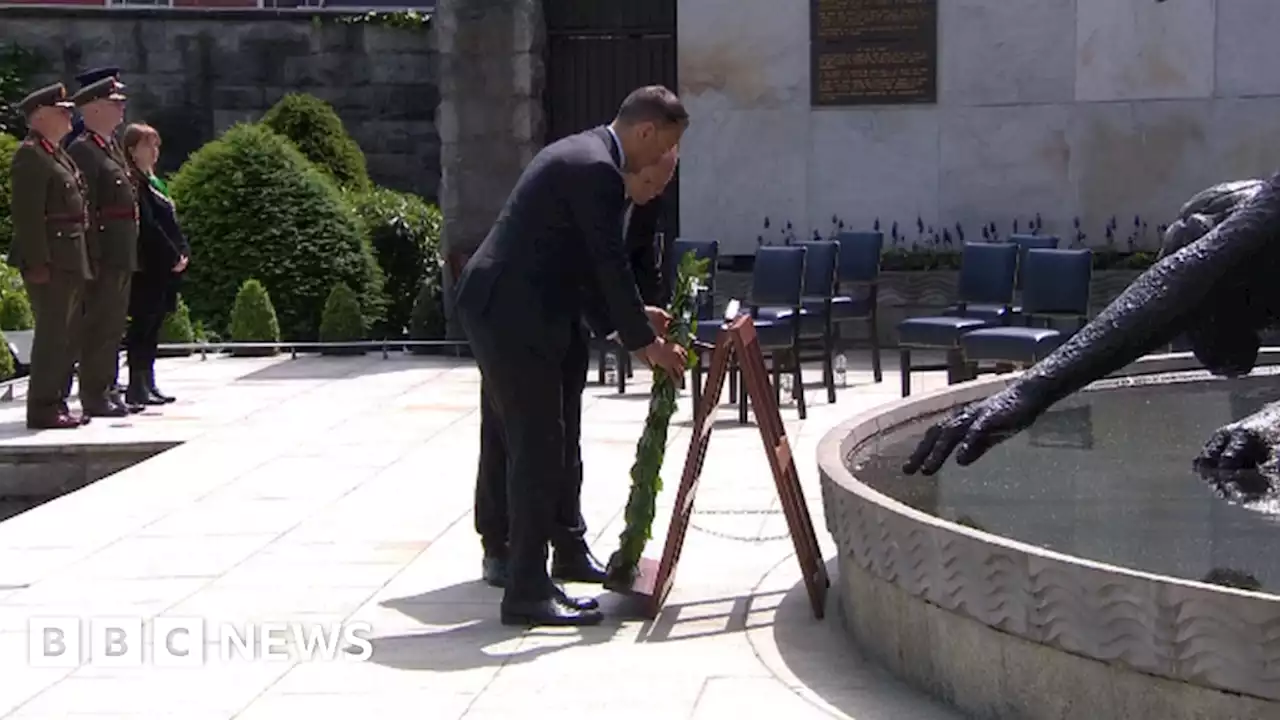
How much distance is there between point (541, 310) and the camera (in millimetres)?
5945

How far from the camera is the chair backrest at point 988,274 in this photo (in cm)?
1123

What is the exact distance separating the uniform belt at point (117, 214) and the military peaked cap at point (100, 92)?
0.63 meters

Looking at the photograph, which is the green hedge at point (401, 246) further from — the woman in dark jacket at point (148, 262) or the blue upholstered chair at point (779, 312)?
the blue upholstered chair at point (779, 312)

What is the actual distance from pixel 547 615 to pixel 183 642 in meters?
1.09

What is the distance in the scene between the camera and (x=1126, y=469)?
638cm

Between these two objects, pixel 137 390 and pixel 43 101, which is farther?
pixel 137 390

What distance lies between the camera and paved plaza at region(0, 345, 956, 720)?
17.0ft

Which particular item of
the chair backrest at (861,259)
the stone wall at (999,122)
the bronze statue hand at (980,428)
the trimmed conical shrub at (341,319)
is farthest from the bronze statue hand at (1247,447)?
the trimmed conical shrub at (341,319)

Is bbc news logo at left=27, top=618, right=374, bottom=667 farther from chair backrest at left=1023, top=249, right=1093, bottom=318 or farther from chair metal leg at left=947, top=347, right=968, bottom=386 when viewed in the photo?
chair backrest at left=1023, top=249, right=1093, bottom=318

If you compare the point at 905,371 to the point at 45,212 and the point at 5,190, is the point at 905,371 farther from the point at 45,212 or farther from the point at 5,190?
the point at 5,190

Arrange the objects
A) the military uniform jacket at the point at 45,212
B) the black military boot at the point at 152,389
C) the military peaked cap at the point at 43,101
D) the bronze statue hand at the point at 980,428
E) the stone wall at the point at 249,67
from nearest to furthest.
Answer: the bronze statue hand at the point at 980,428 → the military uniform jacket at the point at 45,212 → the military peaked cap at the point at 43,101 → the black military boot at the point at 152,389 → the stone wall at the point at 249,67

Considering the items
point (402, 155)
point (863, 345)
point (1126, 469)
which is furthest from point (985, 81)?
point (1126, 469)

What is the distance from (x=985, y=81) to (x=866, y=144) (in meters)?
0.96

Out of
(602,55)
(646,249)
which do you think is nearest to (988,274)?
(602,55)
